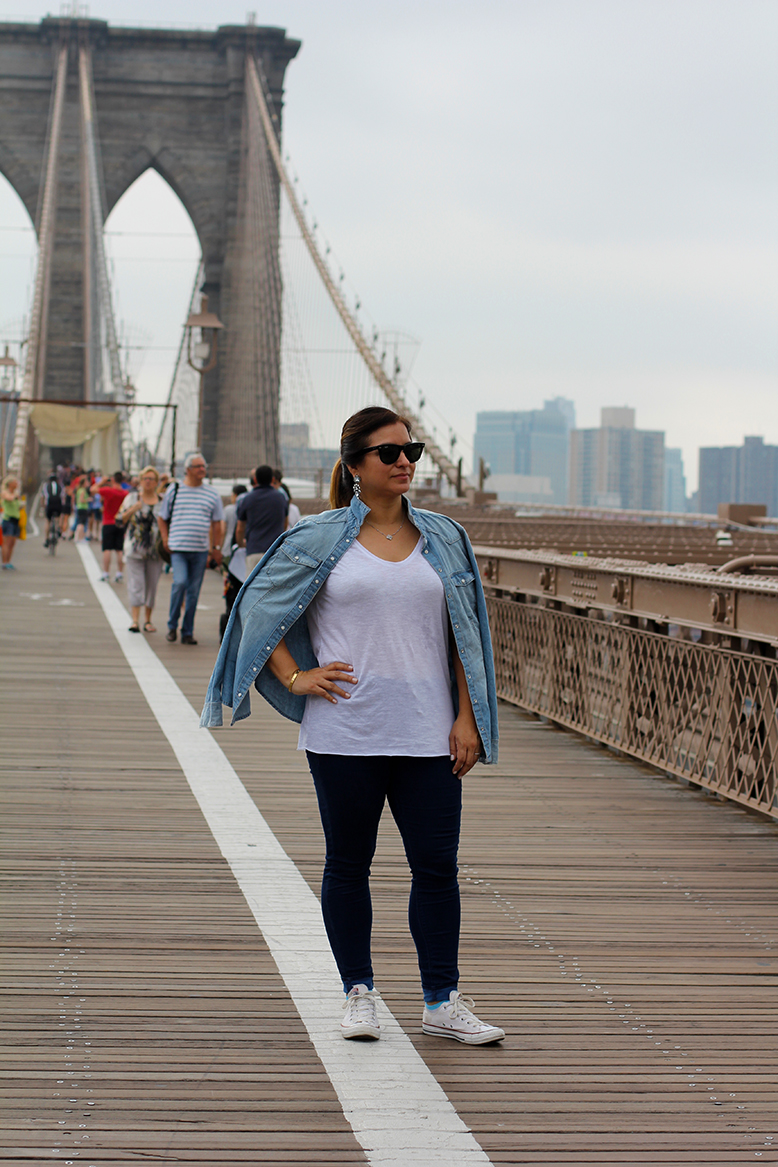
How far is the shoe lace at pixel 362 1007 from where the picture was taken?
3598 mm

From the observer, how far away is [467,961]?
14.2 ft

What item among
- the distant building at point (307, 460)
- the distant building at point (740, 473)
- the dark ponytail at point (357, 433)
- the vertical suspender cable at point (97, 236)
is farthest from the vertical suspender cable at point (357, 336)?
A: the distant building at point (740, 473)

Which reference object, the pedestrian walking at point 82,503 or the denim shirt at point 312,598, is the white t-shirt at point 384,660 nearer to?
the denim shirt at point 312,598

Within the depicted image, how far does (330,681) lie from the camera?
11.7 ft

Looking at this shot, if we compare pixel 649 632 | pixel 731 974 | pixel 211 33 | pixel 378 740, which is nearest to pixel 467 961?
pixel 731 974

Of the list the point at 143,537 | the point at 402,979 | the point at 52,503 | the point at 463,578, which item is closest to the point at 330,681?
the point at 463,578

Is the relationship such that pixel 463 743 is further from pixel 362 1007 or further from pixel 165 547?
pixel 165 547

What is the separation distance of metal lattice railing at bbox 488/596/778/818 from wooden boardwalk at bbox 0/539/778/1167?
0.67 feet

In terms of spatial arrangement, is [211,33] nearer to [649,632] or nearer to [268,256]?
[268,256]

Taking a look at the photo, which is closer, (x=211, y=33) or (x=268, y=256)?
(x=268, y=256)

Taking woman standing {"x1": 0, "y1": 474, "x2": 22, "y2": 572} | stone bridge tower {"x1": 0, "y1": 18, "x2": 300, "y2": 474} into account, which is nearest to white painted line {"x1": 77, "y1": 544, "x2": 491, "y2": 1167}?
woman standing {"x1": 0, "y1": 474, "x2": 22, "y2": 572}

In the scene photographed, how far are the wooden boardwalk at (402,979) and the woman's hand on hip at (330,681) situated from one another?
864 millimetres

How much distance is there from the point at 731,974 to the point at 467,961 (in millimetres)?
771

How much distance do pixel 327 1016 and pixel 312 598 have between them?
3.60ft
